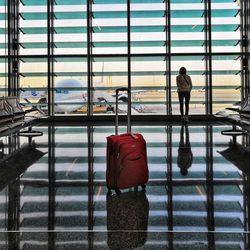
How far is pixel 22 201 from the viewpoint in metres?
3.70

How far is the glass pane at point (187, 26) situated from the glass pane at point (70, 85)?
3416mm

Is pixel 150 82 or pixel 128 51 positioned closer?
pixel 128 51

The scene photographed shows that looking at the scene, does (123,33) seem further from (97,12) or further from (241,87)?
(241,87)

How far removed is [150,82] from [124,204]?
11.7m

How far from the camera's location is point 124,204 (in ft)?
11.6

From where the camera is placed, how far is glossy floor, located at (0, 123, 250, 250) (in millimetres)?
2686

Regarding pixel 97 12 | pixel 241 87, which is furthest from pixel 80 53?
pixel 241 87

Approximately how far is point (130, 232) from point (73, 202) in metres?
0.98

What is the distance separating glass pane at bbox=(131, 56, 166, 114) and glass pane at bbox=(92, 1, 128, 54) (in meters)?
0.89

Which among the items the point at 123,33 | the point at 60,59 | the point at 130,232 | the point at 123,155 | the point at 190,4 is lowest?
the point at 130,232

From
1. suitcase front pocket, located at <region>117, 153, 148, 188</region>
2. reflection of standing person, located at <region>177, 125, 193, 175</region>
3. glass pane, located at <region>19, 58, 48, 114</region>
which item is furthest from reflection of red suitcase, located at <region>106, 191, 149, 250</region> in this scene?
glass pane, located at <region>19, 58, 48, 114</region>

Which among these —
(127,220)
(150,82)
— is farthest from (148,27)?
(127,220)

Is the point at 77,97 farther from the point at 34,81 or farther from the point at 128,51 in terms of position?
the point at 128,51

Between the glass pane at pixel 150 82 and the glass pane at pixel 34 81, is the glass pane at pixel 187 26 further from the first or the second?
the glass pane at pixel 34 81
